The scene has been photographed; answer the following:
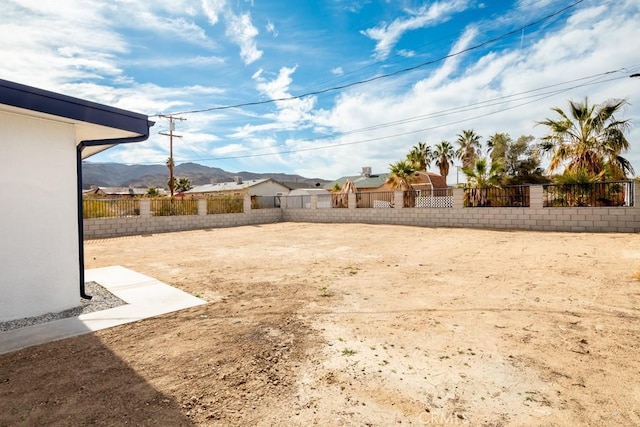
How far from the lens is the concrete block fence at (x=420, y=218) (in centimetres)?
1195

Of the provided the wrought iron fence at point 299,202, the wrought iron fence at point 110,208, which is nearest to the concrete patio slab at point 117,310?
the wrought iron fence at point 110,208

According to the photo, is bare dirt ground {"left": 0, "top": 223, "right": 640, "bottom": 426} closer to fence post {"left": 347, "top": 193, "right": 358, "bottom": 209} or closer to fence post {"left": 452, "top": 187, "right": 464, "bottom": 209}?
fence post {"left": 452, "top": 187, "right": 464, "bottom": 209}

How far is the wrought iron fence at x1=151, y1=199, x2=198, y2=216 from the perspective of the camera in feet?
56.0

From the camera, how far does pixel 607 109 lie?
49.1 ft

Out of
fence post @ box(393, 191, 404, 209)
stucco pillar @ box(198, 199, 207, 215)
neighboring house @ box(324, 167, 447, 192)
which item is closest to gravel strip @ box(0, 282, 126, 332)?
stucco pillar @ box(198, 199, 207, 215)

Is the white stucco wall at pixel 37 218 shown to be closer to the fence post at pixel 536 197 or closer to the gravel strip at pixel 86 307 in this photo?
the gravel strip at pixel 86 307

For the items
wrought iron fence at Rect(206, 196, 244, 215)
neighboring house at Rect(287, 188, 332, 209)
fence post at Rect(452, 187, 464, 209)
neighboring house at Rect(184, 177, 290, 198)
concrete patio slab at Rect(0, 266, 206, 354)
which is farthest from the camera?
neighboring house at Rect(184, 177, 290, 198)

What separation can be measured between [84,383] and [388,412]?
2747 millimetres

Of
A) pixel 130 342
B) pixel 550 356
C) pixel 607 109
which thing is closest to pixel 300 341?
pixel 130 342

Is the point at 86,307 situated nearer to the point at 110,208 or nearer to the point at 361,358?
the point at 361,358

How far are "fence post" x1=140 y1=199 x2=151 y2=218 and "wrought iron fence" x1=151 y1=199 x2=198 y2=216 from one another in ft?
1.14

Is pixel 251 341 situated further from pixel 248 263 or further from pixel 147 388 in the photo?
pixel 248 263

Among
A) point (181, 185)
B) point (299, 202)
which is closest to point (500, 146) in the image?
point (299, 202)

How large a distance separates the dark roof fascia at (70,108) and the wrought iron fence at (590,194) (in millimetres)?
14889
